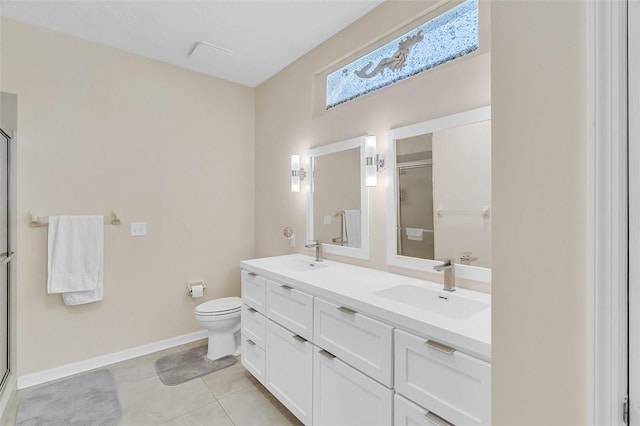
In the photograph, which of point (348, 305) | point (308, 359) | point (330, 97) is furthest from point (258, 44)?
point (308, 359)

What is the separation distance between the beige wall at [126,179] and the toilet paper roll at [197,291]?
99mm

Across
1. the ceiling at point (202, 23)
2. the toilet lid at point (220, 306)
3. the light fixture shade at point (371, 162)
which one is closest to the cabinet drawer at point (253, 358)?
the toilet lid at point (220, 306)

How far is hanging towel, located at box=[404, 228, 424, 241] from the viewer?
1848mm

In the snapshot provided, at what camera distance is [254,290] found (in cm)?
218

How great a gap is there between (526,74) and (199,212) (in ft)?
9.45

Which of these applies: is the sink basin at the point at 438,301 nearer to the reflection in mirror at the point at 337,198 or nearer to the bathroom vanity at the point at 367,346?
the bathroom vanity at the point at 367,346

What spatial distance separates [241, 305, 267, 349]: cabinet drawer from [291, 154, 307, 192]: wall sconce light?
111 cm

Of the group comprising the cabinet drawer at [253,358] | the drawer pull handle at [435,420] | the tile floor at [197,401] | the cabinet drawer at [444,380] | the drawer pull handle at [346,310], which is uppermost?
the drawer pull handle at [346,310]

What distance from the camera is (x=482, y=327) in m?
1.08

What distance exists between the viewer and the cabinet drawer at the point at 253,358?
207 centimetres

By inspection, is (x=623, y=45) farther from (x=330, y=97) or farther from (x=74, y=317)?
(x=74, y=317)

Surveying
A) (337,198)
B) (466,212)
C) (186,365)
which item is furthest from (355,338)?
(186,365)

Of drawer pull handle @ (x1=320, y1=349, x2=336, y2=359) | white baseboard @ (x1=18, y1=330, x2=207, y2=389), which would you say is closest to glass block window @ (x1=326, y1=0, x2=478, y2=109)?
drawer pull handle @ (x1=320, y1=349, x2=336, y2=359)

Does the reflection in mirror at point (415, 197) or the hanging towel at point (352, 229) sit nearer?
the reflection in mirror at point (415, 197)
